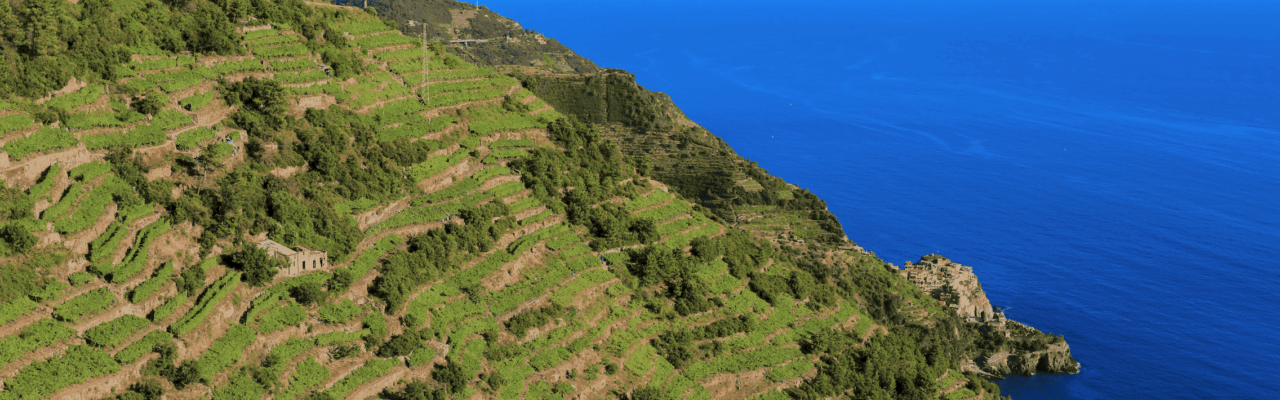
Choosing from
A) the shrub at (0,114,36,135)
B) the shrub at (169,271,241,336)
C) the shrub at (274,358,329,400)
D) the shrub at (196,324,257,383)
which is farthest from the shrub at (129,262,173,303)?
the shrub at (0,114,36,135)

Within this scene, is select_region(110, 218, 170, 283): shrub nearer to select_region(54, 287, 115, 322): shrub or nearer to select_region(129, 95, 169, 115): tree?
select_region(54, 287, 115, 322): shrub

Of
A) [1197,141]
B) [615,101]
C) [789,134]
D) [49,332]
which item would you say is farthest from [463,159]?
[1197,141]

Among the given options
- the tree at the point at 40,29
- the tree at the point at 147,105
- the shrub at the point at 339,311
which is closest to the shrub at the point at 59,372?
the shrub at the point at 339,311

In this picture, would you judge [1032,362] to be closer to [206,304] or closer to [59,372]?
[206,304]

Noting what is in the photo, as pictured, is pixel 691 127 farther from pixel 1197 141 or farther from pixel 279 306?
pixel 1197 141

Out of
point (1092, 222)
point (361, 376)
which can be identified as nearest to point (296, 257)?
point (361, 376)

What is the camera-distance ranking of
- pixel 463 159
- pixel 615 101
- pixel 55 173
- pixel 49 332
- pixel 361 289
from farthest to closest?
pixel 615 101, pixel 463 159, pixel 361 289, pixel 55 173, pixel 49 332

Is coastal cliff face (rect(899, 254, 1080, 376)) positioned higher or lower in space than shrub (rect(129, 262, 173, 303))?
higher
